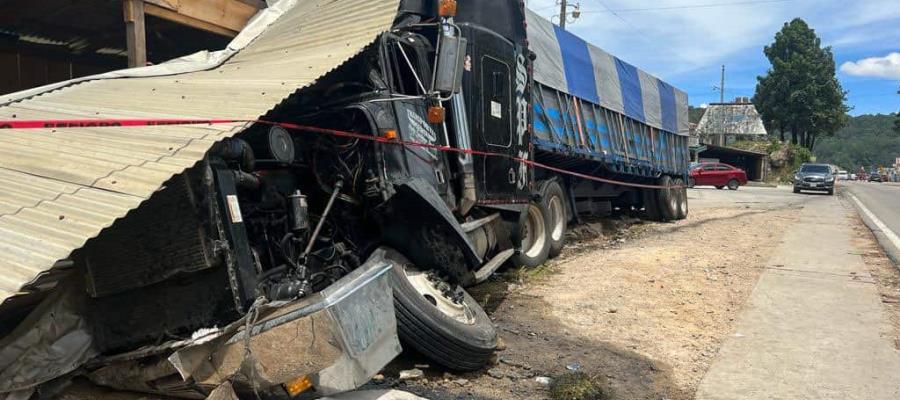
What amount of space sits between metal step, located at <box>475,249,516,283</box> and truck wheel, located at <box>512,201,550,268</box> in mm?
1262

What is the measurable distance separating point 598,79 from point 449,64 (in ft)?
21.4

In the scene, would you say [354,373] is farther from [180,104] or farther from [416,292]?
[180,104]

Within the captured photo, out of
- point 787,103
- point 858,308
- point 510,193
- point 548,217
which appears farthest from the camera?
point 787,103

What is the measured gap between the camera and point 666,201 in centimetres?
1354

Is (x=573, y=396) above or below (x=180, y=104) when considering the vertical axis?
below

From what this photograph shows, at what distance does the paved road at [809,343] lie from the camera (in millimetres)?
3930

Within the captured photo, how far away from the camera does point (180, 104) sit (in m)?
3.34

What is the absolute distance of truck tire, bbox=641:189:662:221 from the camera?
44.6 ft

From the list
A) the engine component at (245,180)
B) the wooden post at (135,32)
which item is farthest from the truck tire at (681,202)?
the engine component at (245,180)

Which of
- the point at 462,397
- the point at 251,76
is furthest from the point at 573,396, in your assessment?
the point at 251,76

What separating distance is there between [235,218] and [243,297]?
1.24ft

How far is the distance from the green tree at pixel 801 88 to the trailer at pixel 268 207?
2230 inches

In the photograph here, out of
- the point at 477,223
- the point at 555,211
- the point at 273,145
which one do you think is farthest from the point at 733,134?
the point at 273,145

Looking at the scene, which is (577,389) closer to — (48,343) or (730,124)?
(48,343)
